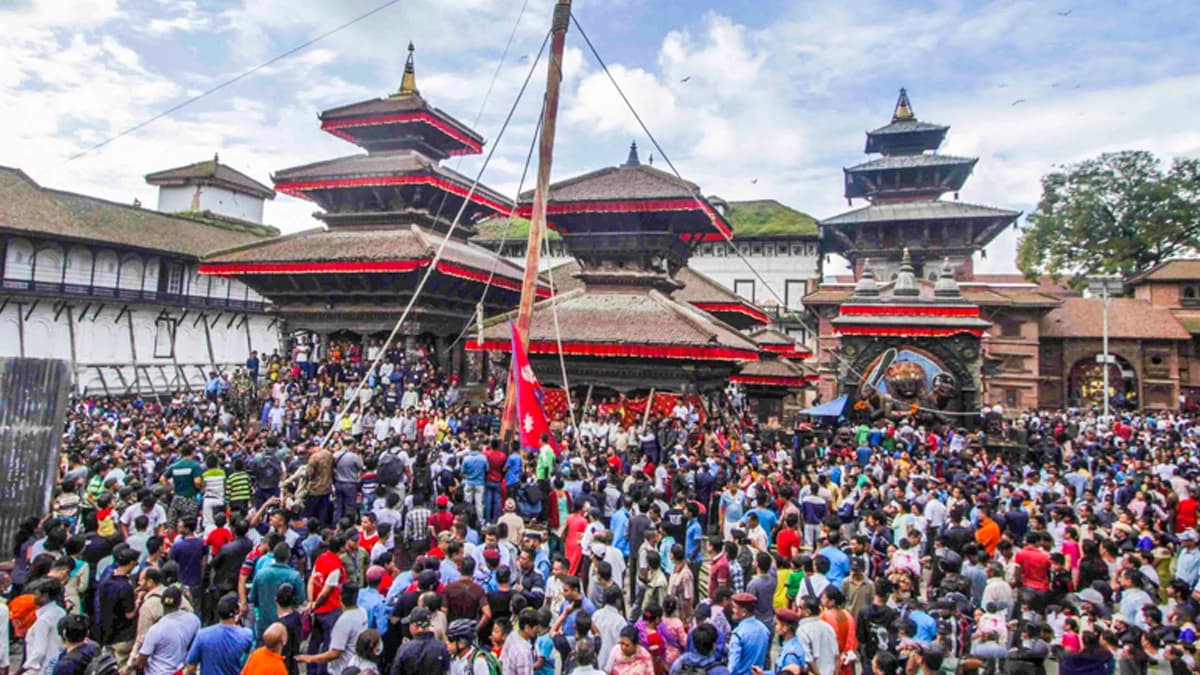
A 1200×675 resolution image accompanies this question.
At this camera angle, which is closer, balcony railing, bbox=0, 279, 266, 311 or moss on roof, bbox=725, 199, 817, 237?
balcony railing, bbox=0, 279, 266, 311

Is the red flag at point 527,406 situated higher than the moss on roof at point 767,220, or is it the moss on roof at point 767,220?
the moss on roof at point 767,220

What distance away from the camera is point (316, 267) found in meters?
23.3

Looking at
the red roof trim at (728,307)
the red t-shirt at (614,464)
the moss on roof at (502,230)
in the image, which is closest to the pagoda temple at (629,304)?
the red t-shirt at (614,464)

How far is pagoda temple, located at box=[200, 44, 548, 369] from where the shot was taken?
2369cm

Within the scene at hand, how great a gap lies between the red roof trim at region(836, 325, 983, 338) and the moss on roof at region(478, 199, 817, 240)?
2216 centimetres

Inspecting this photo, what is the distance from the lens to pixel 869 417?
2427 centimetres

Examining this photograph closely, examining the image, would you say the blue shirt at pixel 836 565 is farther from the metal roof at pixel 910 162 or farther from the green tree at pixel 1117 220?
the green tree at pixel 1117 220

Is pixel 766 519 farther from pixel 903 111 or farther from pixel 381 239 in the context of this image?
pixel 903 111

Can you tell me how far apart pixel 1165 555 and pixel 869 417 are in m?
15.3

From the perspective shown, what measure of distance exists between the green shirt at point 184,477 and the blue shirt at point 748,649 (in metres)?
8.31

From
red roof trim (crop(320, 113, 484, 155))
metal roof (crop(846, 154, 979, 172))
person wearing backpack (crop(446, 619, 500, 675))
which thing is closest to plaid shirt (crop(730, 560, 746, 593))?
person wearing backpack (crop(446, 619, 500, 675))

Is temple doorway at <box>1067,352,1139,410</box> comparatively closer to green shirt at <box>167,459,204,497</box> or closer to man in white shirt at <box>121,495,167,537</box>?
green shirt at <box>167,459,204,497</box>

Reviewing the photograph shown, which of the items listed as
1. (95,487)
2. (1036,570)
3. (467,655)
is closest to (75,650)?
(467,655)

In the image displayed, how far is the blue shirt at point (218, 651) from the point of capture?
5.61 meters
